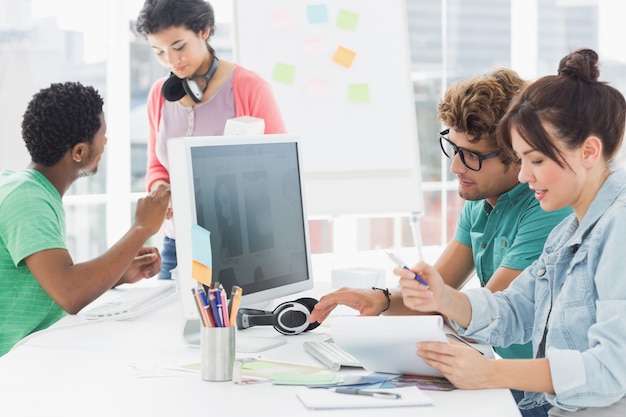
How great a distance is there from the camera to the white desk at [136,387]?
1.12m

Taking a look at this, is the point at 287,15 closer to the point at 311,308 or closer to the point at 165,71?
the point at 165,71

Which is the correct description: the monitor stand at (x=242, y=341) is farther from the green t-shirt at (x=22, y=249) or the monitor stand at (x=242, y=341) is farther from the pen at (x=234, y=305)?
the green t-shirt at (x=22, y=249)

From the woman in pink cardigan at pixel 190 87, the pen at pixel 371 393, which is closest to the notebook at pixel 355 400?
the pen at pixel 371 393

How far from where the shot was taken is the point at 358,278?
2.09m

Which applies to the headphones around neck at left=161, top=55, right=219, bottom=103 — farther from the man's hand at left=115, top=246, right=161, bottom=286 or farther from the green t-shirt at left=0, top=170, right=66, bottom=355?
the green t-shirt at left=0, top=170, right=66, bottom=355

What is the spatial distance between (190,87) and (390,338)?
151 cm

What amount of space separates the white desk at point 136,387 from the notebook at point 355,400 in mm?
11

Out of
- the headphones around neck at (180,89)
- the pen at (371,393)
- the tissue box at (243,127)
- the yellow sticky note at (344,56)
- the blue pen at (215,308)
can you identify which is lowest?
the pen at (371,393)

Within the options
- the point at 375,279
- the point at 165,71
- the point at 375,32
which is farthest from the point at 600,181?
the point at 165,71

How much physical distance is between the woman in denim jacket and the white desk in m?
0.07

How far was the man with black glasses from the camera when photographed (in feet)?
5.53

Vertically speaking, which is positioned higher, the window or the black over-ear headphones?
the window

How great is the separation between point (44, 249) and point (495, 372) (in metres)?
1.09

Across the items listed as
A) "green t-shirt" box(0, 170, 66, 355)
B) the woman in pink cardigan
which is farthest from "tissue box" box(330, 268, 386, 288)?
"green t-shirt" box(0, 170, 66, 355)
